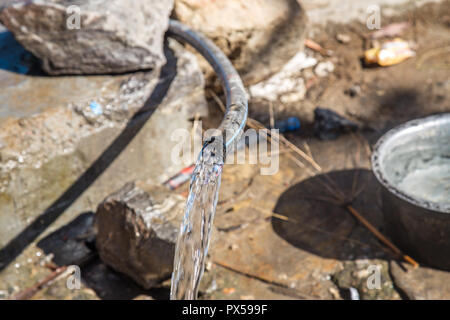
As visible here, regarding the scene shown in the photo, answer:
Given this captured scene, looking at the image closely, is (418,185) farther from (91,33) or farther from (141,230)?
(91,33)

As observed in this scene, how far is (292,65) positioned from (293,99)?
0.43 meters

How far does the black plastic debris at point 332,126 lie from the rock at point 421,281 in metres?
1.36

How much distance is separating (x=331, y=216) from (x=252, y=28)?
1.79 meters

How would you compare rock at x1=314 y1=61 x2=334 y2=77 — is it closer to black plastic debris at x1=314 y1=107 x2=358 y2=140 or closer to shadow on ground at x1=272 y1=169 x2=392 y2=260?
black plastic debris at x1=314 y1=107 x2=358 y2=140

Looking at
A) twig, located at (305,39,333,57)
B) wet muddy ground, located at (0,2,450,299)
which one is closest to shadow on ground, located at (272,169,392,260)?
wet muddy ground, located at (0,2,450,299)

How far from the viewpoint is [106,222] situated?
→ 3.20m

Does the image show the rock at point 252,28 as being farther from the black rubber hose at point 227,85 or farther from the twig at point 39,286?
the twig at point 39,286

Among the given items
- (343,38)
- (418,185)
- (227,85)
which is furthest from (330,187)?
(343,38)

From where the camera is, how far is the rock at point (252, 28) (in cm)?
438

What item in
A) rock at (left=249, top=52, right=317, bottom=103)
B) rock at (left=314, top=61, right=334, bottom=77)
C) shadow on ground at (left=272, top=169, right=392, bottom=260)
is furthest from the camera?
rock at (left=314, top=61, right=334, bottom=77)

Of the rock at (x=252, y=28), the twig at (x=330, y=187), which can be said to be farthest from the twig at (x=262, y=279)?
the rock at (x=252, y=28)

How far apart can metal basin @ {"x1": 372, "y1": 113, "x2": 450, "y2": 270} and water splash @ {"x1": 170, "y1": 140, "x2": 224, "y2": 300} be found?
1.10m

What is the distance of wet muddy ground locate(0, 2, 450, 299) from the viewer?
3.19 metres
